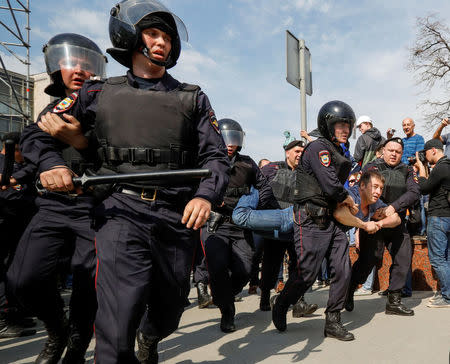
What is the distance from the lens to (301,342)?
339 cm

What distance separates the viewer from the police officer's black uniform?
187 cm

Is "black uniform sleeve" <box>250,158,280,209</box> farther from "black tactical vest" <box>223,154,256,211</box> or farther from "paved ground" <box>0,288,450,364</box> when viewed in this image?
"paved ground" <box>0,288,450,364</box>

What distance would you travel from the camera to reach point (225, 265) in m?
4.02

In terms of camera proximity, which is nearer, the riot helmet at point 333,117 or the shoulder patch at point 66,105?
the shoulder patch at point 66,105

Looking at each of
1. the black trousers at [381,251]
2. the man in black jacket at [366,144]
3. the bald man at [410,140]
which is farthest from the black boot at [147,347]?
the bald man at [410,140]

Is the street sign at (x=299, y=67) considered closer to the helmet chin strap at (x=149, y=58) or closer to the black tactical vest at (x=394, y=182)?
the black tactical vest at (x=394, y=182)

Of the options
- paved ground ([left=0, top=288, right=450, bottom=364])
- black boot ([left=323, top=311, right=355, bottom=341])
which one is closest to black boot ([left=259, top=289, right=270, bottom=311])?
paved ground ([left=0, top=288, right=450, bottom=364])

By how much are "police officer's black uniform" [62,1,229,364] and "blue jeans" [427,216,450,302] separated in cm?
365

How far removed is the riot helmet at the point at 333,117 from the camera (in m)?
3.73

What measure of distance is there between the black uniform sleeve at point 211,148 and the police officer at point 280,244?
2.13 m

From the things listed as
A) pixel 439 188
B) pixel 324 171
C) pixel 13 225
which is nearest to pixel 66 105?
pixel 324 171

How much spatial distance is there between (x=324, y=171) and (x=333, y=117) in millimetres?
603

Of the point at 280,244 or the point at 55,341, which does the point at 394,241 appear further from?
the point at 55,341

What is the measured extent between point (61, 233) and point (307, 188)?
2110 mm
